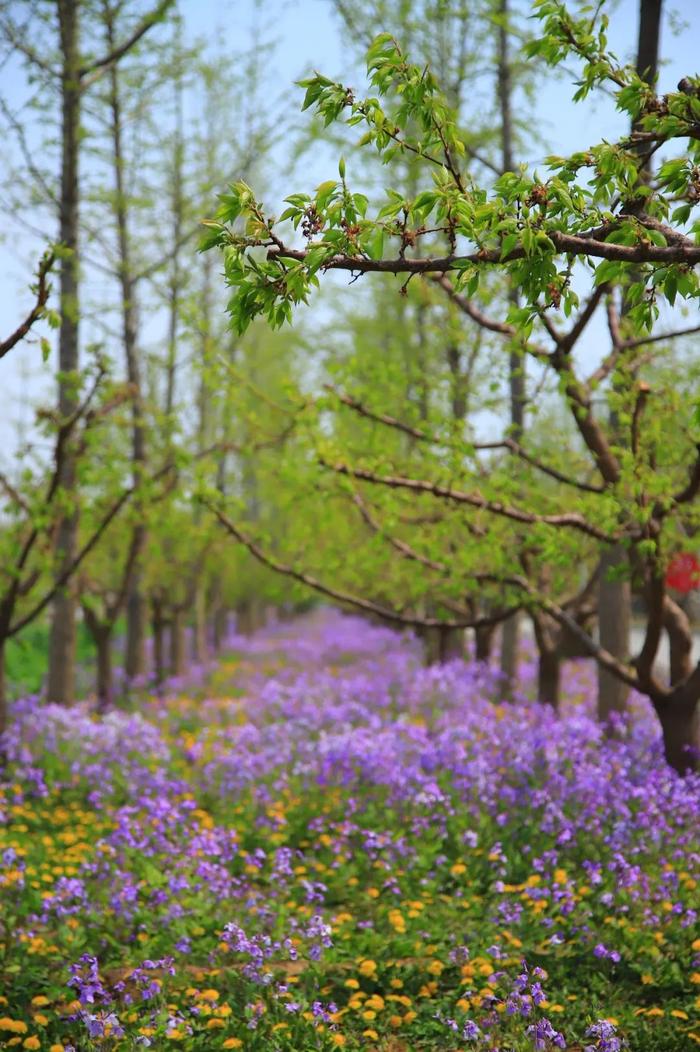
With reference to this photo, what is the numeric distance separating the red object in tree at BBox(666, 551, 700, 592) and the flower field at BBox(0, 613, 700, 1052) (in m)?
1.36

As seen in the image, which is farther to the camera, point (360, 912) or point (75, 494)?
point (75, 494)

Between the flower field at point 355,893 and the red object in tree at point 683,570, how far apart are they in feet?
4.47

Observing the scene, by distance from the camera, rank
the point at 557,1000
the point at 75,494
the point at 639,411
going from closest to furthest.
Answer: the point at 557,1000, the point at 639,411, the point at 75,494

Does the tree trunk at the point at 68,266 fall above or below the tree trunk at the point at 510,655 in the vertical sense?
above

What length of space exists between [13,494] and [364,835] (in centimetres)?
461

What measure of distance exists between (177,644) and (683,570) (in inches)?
434

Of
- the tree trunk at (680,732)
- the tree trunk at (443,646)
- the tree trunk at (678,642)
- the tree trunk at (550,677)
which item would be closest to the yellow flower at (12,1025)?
the tree trunk at (680,732)

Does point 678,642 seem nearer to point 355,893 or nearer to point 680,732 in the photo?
point 680,732

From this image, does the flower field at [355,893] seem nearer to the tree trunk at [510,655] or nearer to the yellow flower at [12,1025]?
the yellow flower at [12,1025]

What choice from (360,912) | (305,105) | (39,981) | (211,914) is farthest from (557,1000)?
(305,105)

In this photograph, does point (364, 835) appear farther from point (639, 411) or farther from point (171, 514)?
point (171, 514)

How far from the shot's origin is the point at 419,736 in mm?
8391

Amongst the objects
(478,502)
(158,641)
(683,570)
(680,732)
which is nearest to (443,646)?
(158,641)

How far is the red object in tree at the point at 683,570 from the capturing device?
25.9 feet
